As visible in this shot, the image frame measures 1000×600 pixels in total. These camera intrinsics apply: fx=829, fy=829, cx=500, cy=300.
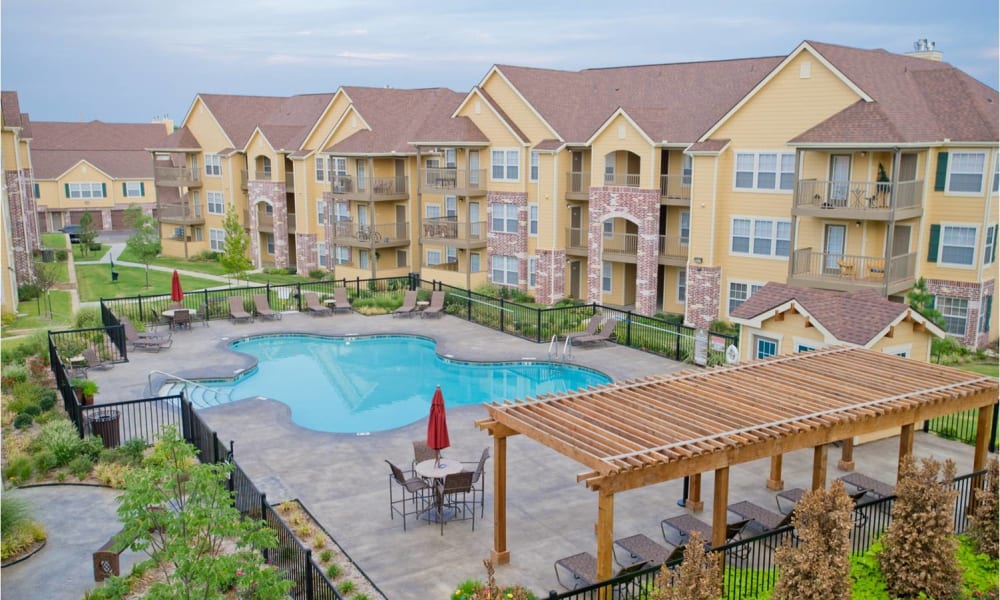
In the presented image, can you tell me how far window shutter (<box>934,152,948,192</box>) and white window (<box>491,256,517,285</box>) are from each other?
58.9ft

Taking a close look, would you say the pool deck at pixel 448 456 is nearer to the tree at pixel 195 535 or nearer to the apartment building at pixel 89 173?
the tree at pixel 195 535

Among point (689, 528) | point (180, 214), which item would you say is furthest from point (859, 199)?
point (180, 214)

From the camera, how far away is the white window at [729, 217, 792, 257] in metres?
29.7

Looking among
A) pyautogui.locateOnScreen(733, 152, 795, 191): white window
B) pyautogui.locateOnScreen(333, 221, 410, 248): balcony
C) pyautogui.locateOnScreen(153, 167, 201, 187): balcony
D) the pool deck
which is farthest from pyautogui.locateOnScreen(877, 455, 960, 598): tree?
pyautogui.locateOnScreen(153, 167, 201, 187): balcony

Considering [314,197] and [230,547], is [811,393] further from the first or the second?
[314,197]

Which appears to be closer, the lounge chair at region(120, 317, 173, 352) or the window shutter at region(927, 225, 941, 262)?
the lounge chair at region(120, 317, 173, 352)

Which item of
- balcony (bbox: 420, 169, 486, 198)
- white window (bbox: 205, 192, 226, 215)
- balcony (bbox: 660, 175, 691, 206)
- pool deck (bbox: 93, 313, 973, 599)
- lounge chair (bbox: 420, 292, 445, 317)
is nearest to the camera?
pool deck (bbox: 93, 313, 973, 599)

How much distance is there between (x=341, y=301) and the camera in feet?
112

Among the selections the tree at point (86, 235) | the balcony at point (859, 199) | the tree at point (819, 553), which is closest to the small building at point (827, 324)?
the balcony at point (859, 199)

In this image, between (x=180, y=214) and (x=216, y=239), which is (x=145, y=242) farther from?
(x=180, y=214)

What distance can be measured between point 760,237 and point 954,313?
6828 millimetres

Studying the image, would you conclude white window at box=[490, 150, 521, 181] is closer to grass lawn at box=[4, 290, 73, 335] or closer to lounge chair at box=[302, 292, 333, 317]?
lounge chair at box=[302, 292, 333, 317]

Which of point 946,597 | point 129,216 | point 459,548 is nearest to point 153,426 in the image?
point 459,548

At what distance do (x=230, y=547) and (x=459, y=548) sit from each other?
3.86 meters
